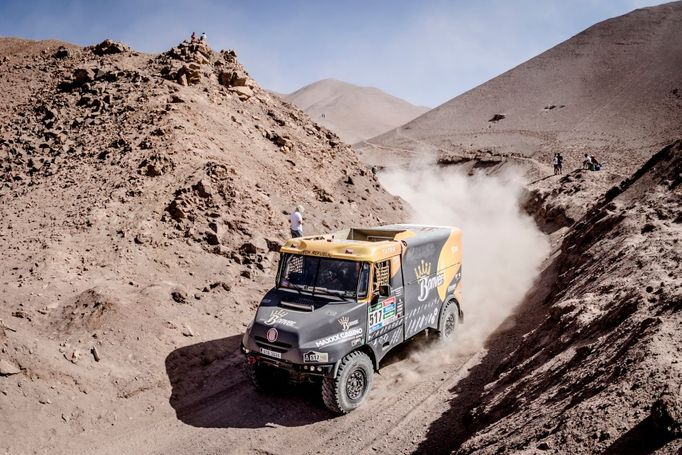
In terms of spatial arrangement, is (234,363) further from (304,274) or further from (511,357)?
(511,357)

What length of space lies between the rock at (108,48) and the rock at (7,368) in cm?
1761

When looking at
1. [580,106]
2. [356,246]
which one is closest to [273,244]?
[356,246]

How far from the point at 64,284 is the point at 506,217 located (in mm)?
21989

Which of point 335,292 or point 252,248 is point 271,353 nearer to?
point 335,292

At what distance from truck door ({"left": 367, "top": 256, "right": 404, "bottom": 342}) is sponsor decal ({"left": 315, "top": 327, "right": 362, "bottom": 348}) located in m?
0.38

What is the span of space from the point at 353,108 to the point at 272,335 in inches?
5587

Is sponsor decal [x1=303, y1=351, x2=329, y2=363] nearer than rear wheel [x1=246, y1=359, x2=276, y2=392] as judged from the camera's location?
Yes

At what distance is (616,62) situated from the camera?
235 ft

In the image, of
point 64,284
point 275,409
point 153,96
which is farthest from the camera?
point 153,96

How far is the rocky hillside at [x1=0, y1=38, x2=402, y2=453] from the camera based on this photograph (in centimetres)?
863

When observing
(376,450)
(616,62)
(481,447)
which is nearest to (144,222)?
(376,450)

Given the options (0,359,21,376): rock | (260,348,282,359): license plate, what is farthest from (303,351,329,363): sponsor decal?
(0,359,21,376): rock

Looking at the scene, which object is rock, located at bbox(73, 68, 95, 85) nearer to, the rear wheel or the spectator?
the spectator

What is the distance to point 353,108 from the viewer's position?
144 metres
